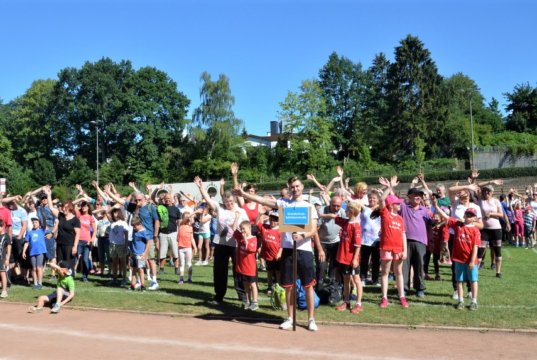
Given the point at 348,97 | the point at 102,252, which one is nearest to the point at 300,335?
the point at 102,252

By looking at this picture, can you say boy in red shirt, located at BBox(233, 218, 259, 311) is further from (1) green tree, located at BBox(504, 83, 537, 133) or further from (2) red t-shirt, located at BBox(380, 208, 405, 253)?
(1) green tree, located at BBox(504, 83, 537, 133)

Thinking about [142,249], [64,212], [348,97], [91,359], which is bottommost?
[91,359]

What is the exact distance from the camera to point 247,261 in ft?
31.4

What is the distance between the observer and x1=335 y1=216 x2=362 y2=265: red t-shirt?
920cm

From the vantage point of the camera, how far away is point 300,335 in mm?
7824

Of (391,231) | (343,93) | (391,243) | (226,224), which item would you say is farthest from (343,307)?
(343,93)

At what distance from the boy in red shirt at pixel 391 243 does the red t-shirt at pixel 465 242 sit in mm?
856

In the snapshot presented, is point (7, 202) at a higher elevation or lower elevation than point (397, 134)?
lower

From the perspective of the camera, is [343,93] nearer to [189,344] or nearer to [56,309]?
[56,309]

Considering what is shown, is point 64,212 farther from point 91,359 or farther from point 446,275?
point 446,275

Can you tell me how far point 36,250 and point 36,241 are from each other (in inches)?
8.4

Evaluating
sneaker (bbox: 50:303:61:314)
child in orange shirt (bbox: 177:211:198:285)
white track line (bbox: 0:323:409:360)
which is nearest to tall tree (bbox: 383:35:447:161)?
child in orange shirt (bbox: 177:211:198:285)

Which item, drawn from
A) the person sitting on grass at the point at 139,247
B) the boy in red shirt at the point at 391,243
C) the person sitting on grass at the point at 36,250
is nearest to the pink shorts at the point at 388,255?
the boy in red shirt at the point at 391,243

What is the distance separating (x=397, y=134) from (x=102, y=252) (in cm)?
5631
